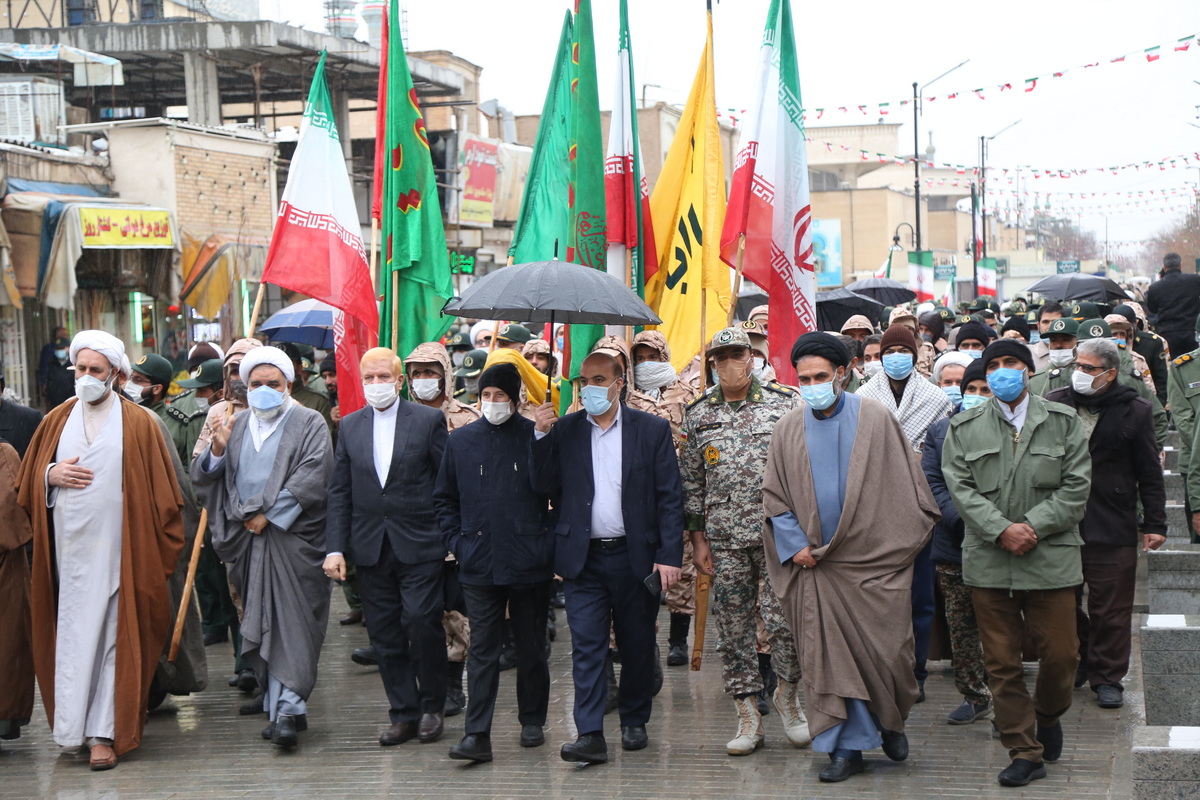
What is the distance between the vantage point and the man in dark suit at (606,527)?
6703 mm

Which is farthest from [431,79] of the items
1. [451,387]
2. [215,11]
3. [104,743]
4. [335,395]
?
[104,743]

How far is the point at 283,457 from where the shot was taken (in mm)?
7367

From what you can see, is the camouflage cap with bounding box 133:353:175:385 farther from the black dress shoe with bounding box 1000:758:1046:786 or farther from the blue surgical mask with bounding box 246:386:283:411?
the black dress shoe with bounding box 1000:758:1046:786

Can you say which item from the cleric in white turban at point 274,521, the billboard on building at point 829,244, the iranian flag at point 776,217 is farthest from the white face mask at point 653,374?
the billboard on building at point 829,244

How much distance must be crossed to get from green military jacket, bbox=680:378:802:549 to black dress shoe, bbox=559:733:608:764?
44.5 inches

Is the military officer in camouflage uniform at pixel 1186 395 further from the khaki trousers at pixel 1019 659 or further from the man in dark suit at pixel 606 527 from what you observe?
the man in dark suit at pixel 606 527

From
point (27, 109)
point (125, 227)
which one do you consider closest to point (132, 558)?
point (125, 227)

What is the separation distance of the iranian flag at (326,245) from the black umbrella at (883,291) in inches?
406

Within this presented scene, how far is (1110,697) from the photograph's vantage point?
7.34 meters

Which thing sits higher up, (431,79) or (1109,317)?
(431,79)

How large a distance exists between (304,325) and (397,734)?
6.23 m

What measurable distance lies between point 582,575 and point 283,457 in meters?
1.79

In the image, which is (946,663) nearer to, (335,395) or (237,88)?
(335,395)

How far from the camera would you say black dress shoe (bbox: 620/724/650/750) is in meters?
6.90
